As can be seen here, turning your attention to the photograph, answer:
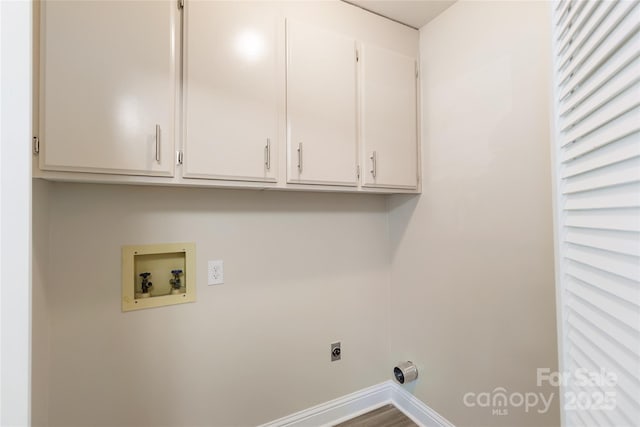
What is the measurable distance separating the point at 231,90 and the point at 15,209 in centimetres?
91

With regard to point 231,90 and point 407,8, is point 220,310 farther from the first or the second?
point 407,8

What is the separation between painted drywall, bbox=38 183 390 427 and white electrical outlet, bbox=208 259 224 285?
0.10ft

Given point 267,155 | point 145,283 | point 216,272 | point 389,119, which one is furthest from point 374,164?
point 145,283

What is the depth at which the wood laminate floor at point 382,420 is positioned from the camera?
185cm

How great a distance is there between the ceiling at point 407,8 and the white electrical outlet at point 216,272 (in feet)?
5.45

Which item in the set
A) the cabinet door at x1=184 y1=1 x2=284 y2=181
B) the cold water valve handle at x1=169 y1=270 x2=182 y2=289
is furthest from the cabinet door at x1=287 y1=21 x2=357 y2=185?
the cold water valve handle at x1=169 y1=270 x2=182 y2=289

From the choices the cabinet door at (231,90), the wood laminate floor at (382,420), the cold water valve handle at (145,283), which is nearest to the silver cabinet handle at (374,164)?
the cabinet door at (231,90)

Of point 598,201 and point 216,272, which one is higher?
point 598,201

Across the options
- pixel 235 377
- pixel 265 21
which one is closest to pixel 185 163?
pixel 265 21

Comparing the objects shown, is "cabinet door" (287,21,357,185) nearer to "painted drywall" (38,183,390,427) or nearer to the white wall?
"painted drywall" (38,183,390,427)

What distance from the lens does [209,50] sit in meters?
1.25

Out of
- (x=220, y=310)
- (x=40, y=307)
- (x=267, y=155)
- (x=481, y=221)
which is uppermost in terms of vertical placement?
(x=267, y=155)

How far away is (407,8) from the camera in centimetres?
170

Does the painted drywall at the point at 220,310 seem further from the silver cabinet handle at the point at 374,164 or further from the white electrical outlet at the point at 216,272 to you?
the silver cabinet handle at the point at 374,164
